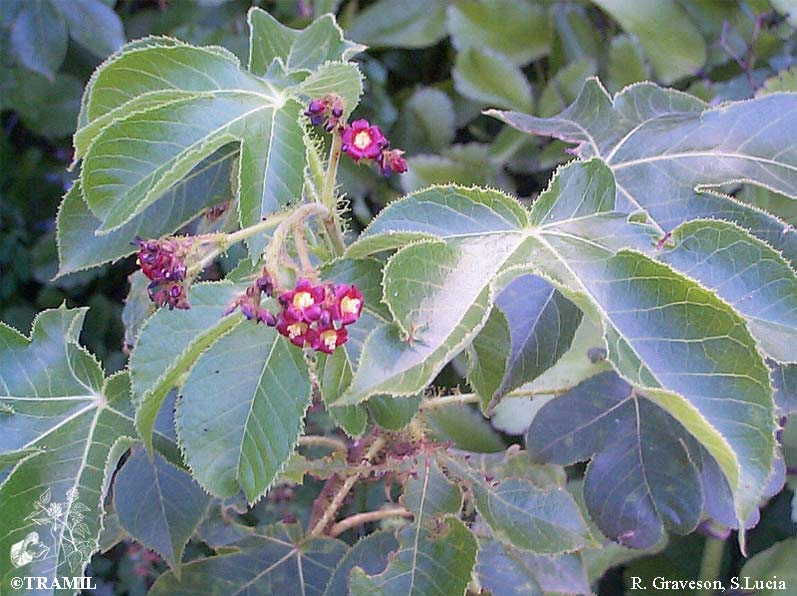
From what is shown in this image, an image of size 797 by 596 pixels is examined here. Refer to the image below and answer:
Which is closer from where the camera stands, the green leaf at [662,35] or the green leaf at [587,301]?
the green leaf at [587,301]

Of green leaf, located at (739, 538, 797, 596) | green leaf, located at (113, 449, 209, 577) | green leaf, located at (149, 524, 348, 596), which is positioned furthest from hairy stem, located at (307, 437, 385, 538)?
green leaf, located at (739, 538, 797, 596)

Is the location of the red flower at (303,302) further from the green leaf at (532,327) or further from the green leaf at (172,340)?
the green leaf at (532,327)

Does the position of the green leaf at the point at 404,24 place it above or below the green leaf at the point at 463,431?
above

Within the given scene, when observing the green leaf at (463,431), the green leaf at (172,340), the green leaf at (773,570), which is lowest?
the green leaf at (773,570)

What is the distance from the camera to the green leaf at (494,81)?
1125mm

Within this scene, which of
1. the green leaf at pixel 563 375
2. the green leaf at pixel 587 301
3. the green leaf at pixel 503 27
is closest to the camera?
the green leaf at pixel 587 301

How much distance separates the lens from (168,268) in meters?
0.38

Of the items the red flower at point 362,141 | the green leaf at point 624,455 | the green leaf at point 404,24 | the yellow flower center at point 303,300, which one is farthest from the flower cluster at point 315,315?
the green leaf at point 404,24

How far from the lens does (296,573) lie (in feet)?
2.02

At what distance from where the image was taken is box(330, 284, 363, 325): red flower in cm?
37

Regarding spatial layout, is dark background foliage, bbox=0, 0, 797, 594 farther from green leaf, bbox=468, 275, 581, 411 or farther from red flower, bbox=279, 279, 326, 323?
red flower, bbox=279, 279, 326, 323

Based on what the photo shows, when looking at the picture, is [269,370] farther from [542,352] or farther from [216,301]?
[542,352]

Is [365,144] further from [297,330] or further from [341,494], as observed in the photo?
[341,494]

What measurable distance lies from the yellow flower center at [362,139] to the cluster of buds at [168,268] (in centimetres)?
12
